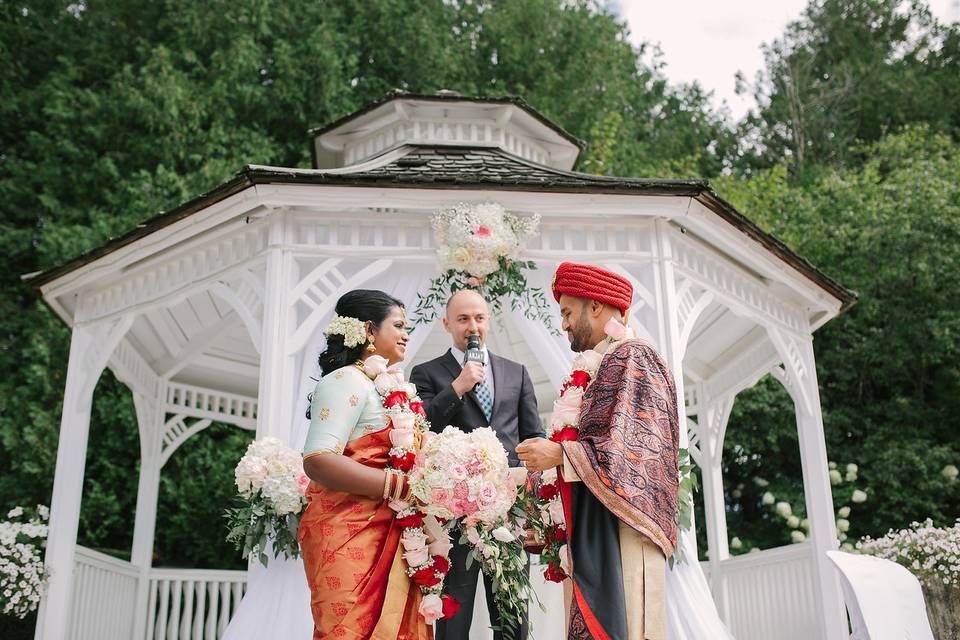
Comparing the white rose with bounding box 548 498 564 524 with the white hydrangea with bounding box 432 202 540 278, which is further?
the white hydrangea with bounding box 432 202 540 278

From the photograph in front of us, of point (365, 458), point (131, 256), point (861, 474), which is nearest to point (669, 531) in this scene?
point (365, 458)

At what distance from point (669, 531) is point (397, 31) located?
17.8 metres

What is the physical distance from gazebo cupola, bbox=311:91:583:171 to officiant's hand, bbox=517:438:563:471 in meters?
5.97

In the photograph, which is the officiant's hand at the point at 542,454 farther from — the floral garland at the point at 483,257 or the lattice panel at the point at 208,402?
the lattice panel at the point at 208,402

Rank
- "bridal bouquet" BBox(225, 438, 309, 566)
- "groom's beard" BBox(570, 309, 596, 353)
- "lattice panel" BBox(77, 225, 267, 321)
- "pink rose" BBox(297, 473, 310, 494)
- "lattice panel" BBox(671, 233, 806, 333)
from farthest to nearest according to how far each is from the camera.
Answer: "lattice panel" BBox(671, 233, 806, 333) → "lattice panel" BBox(77, 225, 267, 321) → "bridal bouquet" BBox(225, 438, 309, 566) → "pink rose" BBox(297, 473, 310, 494) → "groom's beard" BBox(570, 309, 596, 353)

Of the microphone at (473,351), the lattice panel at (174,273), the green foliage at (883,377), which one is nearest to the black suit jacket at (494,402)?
the microphone at (473,351)

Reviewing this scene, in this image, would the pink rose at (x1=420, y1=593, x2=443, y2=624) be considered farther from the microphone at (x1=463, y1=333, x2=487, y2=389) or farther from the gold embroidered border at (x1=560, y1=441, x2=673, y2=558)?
the microphone at (x1=463, y1=333, x2=487, y2=389)

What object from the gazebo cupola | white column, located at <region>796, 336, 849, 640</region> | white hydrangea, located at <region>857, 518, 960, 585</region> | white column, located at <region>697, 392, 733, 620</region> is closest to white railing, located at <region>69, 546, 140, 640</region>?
the gazebo cupola

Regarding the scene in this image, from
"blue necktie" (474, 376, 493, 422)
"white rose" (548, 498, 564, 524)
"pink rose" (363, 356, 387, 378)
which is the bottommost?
"white rose" (548, 498, 564, 524)

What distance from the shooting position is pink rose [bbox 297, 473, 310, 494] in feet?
16.3

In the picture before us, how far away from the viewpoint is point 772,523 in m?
15.1

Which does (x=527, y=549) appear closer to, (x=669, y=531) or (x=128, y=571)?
(x=669, y=531)

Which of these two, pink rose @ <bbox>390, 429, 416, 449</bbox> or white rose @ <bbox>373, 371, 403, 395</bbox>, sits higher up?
white rose @ <bbox>373, 371, 403, 395</bbox>

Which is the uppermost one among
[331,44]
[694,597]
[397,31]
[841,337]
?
[397,31]
